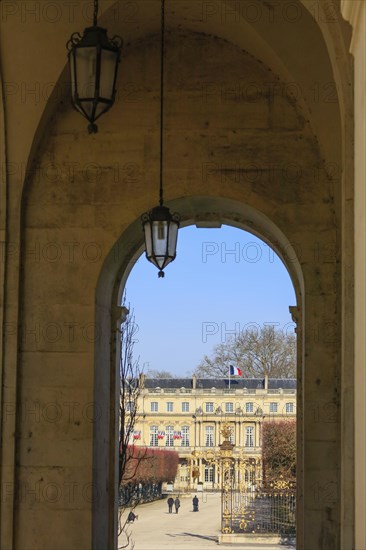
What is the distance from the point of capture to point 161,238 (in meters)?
10.9

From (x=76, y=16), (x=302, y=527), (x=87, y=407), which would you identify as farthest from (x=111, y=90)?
(x=302, y=527)

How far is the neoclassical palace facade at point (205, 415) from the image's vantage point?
79750 millimetres

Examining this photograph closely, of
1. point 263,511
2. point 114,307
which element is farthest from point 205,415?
point 114,307

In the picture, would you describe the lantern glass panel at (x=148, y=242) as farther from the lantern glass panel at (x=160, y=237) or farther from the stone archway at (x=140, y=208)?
the stone archway at (x=140, y=208)

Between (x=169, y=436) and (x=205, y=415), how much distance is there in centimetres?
459

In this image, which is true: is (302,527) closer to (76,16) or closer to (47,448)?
(47,448)

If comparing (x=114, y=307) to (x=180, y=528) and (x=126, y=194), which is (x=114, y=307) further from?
(x=180, y=528)

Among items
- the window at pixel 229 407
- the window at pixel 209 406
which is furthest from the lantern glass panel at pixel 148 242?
the window at pixel 209 406

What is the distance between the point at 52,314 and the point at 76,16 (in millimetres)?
3182

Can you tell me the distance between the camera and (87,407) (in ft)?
39.6

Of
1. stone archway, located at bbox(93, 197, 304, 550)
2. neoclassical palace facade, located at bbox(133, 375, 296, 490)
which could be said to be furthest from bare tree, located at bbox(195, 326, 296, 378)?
stone archway, located at bbox(93, 197, 304, 550)

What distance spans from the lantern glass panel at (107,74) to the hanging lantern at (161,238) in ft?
7.47
